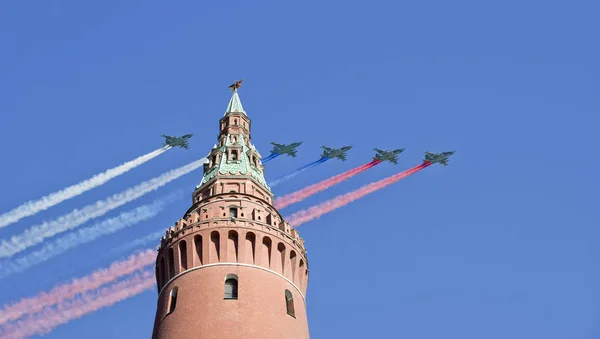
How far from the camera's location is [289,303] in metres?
57.7

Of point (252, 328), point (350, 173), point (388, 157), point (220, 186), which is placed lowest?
point (252, 328)

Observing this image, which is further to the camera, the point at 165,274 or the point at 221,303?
the point at 165,274

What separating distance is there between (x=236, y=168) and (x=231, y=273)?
1277 cm

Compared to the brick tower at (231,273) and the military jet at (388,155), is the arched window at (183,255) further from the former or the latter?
the military jet at (388,155)

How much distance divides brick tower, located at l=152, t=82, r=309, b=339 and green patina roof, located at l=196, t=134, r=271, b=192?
1.83 m

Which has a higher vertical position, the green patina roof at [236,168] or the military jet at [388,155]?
the military jet at [388,155]

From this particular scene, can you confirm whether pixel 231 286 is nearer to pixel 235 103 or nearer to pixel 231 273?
pixel 231 273

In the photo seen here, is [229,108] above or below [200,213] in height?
above

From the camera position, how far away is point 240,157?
228 feet

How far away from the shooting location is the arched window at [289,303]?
56.9 metres

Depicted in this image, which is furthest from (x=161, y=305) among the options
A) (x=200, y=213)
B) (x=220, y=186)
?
(x=220, y=186)

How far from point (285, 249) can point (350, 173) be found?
88.9ft

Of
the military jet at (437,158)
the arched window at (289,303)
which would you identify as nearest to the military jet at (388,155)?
the military jet at (437,158)

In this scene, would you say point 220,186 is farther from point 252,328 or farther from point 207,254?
point 252,328
